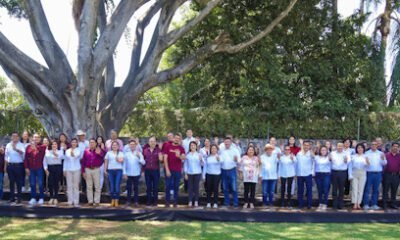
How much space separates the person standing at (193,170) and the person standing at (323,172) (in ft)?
8.69

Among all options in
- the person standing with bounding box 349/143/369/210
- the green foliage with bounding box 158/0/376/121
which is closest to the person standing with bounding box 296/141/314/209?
the person standing with bounding box 349/143/369/210

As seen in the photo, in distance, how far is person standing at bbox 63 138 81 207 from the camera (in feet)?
33.2

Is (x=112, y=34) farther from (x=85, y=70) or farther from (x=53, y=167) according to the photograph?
(x=53, y=167)

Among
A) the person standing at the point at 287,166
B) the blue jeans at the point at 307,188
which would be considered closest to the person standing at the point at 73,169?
the person standing at the point at 287,166

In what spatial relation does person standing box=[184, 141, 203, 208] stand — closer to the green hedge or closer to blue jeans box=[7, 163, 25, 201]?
blue jeans box=[7, 163, 25, 201]

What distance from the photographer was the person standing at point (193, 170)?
404 inches

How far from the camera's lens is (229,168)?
405 inches

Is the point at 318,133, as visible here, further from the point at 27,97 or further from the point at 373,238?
the point at 27,97

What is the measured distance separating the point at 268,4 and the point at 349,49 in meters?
3.31

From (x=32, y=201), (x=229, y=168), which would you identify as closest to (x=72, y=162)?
(x=32, y=201)

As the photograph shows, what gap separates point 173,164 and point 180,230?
224cm

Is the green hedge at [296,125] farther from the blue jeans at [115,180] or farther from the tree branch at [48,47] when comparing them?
the blue jeans at [115,180]

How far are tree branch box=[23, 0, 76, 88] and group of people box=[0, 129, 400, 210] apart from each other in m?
2.29

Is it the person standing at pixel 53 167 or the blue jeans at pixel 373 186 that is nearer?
the person standing at pixel 53 167
